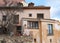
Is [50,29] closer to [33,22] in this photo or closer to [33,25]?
[33,25]

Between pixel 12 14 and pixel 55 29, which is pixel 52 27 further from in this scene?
pixel 12 14

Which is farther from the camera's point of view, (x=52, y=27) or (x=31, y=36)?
(x=52, y=27)

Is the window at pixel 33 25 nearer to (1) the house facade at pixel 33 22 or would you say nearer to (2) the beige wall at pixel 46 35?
(1) the house facade at pixel 33 22

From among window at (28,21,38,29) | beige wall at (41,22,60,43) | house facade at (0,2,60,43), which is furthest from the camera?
window at (28,21,38,29)

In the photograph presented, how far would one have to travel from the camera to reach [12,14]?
124 feet

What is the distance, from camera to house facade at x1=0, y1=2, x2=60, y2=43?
35.2 metres

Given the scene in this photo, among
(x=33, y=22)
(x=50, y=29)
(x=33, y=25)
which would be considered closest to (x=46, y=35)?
(x=50, y=29)

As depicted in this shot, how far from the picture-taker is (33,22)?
3597cm

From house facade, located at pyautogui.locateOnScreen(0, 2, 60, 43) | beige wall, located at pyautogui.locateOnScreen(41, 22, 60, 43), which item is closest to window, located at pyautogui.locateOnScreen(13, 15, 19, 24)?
house facade, located at pyautogui.locateOnScreen(0, 2, 60, 43)

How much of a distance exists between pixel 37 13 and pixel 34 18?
65.3 inches

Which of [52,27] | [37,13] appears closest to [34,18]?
[37,13]

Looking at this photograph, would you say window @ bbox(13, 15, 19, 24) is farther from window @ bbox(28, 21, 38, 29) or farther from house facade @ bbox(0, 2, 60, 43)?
window @ bbox(28, 21, 38, 29)

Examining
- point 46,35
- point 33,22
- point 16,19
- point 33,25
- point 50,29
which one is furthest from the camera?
point 16,19

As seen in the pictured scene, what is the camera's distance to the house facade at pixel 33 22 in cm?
3525
